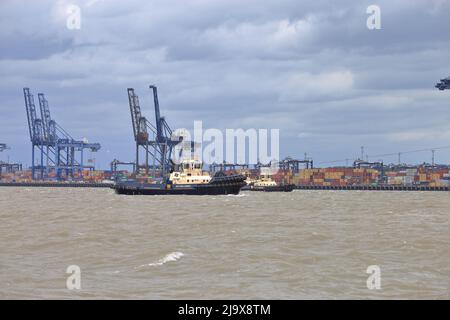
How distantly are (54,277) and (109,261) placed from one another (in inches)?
140

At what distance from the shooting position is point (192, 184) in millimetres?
97812

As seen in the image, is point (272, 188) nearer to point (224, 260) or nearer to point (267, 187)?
point (267, 187)

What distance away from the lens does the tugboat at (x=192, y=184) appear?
3829 inches

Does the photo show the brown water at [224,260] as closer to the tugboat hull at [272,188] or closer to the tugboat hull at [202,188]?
the tugboat hull at [202,188]

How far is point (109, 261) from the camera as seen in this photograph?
24625 mm

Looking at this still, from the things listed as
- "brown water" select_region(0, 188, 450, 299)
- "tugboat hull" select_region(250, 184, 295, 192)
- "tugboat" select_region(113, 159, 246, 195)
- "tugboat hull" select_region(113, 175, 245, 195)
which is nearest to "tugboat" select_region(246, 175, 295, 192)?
"tugboat hull" select_region(250, 184, 295, 192)

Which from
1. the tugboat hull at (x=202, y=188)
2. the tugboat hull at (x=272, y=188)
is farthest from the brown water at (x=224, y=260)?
the tugboat hull at (x=272, y=188)

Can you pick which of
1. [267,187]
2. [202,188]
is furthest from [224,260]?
[267,187]

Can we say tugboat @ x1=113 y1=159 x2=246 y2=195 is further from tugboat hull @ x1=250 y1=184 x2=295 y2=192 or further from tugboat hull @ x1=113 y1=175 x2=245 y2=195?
tugboat hull @ x1=250 y1=184 x2=295 y2=192

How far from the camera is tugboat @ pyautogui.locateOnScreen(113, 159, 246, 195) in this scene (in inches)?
3829

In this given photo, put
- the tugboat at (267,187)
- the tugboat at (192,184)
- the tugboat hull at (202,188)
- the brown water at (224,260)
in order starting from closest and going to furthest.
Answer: the brown water at (224,260) → the tugboat hull at (202,188) → the tugboat at (192,184) → the tugboat at (267,187)

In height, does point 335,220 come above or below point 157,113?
below
